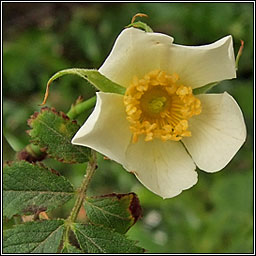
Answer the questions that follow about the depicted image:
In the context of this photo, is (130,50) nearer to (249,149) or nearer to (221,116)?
(221,116)

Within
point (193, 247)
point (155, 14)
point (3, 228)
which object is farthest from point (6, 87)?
point (3, 228)

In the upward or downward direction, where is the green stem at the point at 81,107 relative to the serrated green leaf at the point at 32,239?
upward

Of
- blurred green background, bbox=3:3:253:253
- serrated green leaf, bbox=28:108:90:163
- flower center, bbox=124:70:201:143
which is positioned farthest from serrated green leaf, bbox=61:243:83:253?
blurred green background, bbox=3:3:253:253

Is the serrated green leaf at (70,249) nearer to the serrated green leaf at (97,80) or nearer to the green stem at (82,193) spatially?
the green stem at (82,193)

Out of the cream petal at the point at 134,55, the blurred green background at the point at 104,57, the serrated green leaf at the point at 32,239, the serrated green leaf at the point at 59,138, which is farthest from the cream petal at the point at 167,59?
the blurred green background at the point at 104,57

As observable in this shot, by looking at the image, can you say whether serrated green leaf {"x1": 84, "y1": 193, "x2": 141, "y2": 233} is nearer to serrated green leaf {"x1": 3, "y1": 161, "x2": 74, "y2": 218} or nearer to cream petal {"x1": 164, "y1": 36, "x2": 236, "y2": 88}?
serrated green leaf {"x1": 3, "y1": 161, "x2": 74, "y2": 218}

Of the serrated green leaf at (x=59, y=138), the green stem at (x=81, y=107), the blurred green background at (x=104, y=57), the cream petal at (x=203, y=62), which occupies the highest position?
the cream petal at (x=203, y=62)

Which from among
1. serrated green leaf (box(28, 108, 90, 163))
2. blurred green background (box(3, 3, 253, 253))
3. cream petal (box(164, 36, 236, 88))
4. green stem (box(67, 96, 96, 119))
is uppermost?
cream petal (box(164, 36, 236, 88))

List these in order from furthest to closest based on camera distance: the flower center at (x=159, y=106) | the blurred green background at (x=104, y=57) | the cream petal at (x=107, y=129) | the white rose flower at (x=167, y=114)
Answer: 1. the blurred green background at (x=104, y=57)
2. the flower center at (x=159, y=106)
3. the white rose flower at (x=167, y=114)
4. the cream petal at (x=107, y=129)
